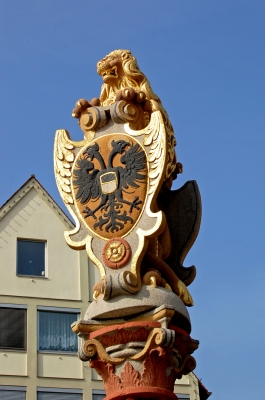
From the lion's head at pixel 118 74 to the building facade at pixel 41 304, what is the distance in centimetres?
1563

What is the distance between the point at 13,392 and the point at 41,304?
9.09 ft

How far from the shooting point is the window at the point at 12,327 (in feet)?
90.6

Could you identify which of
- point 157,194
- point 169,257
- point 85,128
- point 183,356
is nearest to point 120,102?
point 85,128

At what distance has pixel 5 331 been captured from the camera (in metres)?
27.7

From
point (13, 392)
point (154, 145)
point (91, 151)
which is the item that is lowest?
point (154, 145)

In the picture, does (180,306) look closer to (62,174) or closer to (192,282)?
(192,282)

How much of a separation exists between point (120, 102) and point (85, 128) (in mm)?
613

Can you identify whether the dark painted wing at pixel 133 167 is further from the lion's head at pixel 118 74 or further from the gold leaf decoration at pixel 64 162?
the lion's head at pixel 118 74

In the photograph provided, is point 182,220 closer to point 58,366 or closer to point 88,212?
point 88,212

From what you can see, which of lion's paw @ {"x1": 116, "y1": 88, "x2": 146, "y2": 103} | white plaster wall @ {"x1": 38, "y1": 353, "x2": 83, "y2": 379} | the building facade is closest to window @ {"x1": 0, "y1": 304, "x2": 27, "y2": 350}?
the building facade

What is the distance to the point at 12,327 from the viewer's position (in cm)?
2770

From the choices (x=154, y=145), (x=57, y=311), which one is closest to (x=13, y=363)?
(x=57, y=311)

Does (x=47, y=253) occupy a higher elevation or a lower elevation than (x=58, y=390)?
higher

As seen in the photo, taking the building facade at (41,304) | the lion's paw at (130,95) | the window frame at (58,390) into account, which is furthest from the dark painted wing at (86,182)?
the window frame at (58,390)
